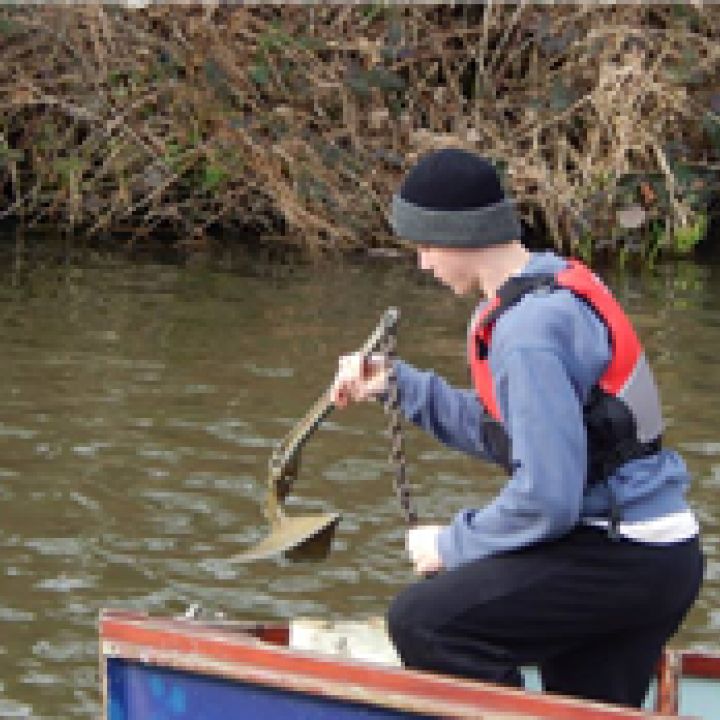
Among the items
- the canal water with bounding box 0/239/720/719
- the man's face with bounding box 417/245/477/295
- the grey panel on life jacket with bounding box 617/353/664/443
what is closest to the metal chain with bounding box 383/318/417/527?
the man's face with bounding box 417/245/477/295

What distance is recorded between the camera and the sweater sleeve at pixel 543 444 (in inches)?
155

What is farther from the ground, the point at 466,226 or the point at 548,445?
the point at 466,226

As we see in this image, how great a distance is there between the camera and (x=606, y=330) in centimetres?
408

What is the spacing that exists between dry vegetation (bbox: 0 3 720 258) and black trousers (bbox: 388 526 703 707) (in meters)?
9.29

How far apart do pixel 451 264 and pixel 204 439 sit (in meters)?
4.68

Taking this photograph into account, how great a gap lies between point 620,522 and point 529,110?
32.5 ft

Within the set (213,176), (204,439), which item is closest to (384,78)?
(213,176)

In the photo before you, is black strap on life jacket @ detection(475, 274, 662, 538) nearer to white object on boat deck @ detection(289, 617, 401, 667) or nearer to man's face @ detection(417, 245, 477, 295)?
man's face @ detection(417, 245, 477, 295)

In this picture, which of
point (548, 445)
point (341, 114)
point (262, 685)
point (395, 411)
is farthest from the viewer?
point (341, 114)

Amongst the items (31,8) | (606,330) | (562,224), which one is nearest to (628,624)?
(606,330)

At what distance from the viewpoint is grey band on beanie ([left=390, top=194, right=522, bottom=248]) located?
4191 mm

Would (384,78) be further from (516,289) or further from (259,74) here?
(516,289)

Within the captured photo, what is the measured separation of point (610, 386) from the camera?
4.06m

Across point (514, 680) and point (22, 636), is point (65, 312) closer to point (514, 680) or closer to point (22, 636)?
point (22, 636)
